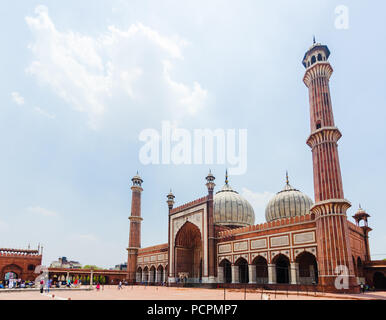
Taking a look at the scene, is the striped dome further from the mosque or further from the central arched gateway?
the central arched gateway

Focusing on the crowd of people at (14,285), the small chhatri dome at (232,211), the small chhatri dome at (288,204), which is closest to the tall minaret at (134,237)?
the small chhatri dome at (232,211)

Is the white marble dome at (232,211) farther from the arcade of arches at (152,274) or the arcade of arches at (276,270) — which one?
the arcade of arches at (152,274)

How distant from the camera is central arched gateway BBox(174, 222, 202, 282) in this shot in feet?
108

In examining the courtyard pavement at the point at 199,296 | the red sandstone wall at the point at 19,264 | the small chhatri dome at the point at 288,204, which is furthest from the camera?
the red sandstone wall at the point at 19,264

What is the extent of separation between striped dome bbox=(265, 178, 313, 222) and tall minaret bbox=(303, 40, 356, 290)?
33.2 ft

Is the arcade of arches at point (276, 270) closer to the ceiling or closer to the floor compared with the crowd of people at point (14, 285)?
closer to the ceiling

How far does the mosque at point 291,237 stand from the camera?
18594mm

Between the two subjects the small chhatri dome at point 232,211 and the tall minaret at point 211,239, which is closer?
the tall minaret at point 211,239

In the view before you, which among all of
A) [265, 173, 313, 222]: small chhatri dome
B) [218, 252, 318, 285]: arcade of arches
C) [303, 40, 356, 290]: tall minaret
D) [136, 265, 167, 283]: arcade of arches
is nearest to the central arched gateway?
[136, 265, 167, 283]: arcade of arches

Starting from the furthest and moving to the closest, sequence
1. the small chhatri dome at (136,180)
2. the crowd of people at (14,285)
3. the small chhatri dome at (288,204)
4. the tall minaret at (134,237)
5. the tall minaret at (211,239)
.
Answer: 1. the small chhatri dome at (136,180)
2. the tall minaret at (134,237)
3. the small chhatri dome at (288,204)
4. the tall minaret at (211,239)
5. the crowd of people at (14,285)

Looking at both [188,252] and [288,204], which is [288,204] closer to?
[288,204]

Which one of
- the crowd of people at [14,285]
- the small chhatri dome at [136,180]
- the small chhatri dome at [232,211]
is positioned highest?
the small chhatri dome at [136,180]

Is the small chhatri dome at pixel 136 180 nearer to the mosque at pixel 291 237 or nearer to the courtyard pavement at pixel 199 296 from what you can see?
the mosque at pixel 291 237
